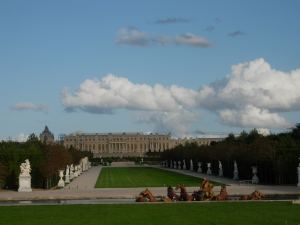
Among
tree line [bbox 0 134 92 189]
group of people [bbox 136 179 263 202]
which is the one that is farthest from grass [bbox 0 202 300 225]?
tree line [bbox 0 134 92 189]

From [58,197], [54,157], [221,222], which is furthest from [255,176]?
[221,222]

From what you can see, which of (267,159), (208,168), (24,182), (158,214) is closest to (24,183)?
(24,182)

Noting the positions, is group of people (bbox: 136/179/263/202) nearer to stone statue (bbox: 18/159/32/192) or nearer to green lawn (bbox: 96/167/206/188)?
stone statue (bbox: 18/159/32/192)

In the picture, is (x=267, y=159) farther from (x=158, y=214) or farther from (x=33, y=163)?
(x=158, y=214)

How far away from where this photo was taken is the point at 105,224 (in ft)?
62.0

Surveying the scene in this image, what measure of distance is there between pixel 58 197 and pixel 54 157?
661 inches

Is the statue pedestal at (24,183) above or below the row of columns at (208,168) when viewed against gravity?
below

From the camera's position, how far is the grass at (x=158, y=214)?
1928 centimetres

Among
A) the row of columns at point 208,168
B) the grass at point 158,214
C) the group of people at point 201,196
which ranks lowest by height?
the grass at point 158,214

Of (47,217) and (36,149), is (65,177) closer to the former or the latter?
(36,149)

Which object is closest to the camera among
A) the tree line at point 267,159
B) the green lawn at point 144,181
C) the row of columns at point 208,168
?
the tree line at point 267,159

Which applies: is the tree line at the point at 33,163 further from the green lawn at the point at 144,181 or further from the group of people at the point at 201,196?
the group of people at the point at 201,196

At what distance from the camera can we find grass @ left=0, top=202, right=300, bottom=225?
1928 cm

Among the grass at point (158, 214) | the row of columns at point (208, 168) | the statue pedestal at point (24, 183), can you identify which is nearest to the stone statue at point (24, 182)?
the statue pedestal at point (24, 183)
